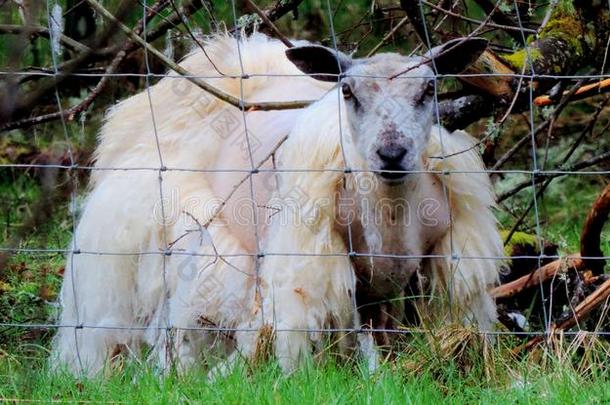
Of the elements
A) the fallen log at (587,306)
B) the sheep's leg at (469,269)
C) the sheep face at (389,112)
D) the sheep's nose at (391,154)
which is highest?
the sheep face at (389,112)

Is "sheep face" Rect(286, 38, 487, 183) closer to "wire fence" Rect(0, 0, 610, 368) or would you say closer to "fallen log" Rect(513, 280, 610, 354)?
"wire fence" Rect(0, 0, 610, 368)

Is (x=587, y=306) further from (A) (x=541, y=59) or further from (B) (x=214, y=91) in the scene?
(B) (x=214, y=91)

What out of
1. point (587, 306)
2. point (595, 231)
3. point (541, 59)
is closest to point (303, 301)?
point (587, 306)

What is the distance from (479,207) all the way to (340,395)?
1.41 meters

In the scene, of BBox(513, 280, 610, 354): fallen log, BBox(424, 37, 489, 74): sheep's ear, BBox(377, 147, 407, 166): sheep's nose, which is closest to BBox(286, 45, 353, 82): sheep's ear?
BBox(424, 37, 489, 74): sheep's ear

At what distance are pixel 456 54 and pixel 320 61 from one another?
0.53 metres

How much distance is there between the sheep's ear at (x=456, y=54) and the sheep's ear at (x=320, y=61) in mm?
341

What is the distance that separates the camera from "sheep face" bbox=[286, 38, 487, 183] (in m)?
3.73

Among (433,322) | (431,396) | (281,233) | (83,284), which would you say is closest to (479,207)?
(433,322)

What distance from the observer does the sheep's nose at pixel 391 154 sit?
12.1 feet

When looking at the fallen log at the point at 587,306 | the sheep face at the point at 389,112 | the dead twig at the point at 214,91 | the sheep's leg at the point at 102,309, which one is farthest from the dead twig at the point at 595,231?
the sheep's leg at the point at 102,309

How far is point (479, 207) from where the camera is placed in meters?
4.25

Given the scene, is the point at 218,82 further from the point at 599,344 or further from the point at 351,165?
the point at 599,344

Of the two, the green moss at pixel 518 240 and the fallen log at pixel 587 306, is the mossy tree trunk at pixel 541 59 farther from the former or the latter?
the fallen log at pixel 587 306
